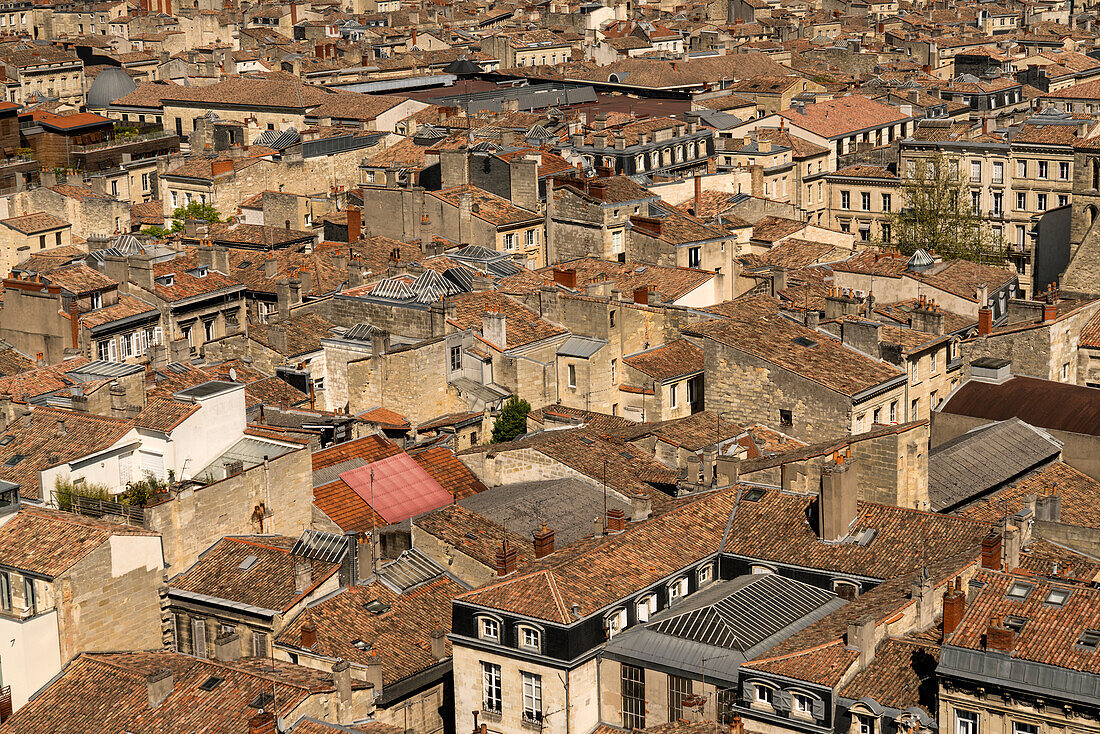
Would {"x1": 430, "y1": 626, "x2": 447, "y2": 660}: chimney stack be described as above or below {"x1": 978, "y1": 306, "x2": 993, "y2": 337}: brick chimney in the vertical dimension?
below

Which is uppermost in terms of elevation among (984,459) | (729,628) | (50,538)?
(50,538)

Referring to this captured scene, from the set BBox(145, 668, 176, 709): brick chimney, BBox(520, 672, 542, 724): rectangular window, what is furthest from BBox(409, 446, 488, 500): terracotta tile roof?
BBox(145, 668, 176, 709): brick chimney

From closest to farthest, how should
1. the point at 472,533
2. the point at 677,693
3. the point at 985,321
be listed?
the point at 677,693
the point at 472,533
the point at 985,321

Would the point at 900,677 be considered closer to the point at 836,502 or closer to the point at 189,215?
the point at 836,502

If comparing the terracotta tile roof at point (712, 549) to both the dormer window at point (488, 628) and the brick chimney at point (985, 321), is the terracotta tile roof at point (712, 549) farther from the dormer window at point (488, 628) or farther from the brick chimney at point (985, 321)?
the brick chimney at point (985, 321)

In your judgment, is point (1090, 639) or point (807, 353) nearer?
point (1090, 639)

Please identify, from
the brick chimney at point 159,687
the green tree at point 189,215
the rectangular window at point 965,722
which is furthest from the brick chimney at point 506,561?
the green tree at point 189,215

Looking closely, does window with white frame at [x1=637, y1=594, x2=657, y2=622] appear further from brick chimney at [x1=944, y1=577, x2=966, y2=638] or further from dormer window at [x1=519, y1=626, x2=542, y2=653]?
brick chimney at [x1=944, y1=577, x2=966, y2=638]

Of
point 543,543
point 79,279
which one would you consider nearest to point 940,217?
point 79,279
